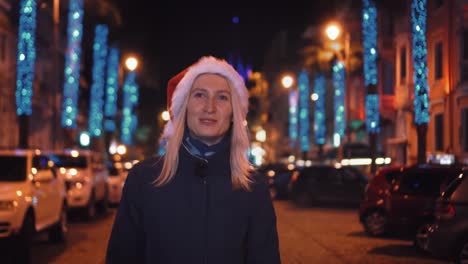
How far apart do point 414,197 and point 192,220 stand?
1335 centimetres

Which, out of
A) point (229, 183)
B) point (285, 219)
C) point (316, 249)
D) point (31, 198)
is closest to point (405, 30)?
point (285, 219)

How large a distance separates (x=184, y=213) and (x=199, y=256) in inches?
8.2

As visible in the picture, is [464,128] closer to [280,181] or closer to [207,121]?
[280,181]

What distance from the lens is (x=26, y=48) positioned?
27.0 metres

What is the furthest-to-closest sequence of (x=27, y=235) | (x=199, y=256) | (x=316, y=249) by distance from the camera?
(x=316, y=249) < (x=27, y=235) < (x=199, y=256)

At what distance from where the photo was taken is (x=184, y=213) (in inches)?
143

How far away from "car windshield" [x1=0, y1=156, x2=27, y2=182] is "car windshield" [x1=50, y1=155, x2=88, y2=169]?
7595 mm

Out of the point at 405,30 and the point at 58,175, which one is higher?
the point at 405,30

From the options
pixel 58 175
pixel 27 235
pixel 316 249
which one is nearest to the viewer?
pixel 27 235

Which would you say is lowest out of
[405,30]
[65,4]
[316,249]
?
[316,249]

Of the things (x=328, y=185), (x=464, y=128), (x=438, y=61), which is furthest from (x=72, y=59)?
(x=464, y=128)

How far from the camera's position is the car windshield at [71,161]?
22.1 metres

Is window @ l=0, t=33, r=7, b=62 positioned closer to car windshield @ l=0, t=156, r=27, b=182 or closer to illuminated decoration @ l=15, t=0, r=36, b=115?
illuminated decoration @ l=15, t=0, r=36, b=115

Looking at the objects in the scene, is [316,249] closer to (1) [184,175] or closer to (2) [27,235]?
(2) [27,235]
